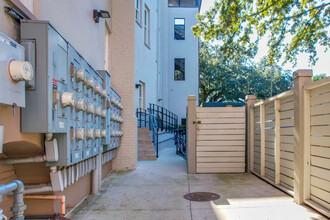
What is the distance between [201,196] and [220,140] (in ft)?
8.08

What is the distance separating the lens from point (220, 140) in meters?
6.72

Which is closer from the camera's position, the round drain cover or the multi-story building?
the multi-story building

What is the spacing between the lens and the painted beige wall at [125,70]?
7.27 meters

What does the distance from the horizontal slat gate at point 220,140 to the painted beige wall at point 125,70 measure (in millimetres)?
1909

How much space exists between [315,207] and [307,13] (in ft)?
25.3

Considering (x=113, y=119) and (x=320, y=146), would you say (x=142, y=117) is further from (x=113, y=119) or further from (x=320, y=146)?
(x=320, y=146)

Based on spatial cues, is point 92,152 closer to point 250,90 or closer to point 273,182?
point 273,182

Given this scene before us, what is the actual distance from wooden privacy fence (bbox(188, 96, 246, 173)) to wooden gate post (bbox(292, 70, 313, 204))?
8.93ft

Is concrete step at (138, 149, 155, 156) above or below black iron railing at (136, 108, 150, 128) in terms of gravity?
below

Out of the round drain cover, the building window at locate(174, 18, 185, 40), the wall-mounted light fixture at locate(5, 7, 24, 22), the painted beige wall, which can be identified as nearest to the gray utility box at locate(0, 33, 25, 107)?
the wall-mounted light fixture at locate(5, 7, 24, 22)

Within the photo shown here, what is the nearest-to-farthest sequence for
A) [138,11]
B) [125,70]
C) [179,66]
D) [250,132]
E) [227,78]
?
[250,132] < [125,70] < [138,11] < [179,66] < [227,78]

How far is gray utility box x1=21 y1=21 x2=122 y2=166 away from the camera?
2.26 metres

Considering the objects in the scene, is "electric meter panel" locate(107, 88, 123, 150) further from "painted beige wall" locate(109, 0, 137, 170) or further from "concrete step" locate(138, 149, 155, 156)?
"concrete step" locate(138, 149, 155, 156)

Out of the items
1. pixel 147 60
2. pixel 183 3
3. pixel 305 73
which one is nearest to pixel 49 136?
pixel 305 73
